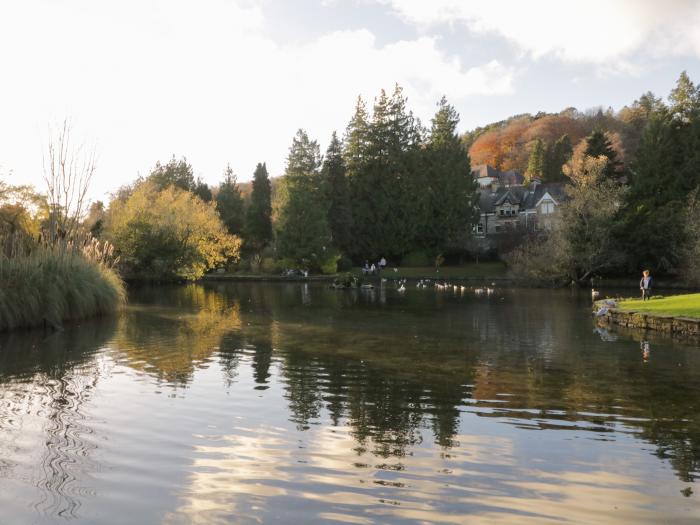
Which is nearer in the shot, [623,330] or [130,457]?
[130,457]

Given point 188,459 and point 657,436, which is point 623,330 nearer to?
point 657,436

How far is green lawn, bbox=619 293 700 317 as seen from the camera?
68.3 feet

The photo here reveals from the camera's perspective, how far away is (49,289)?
19.2 m

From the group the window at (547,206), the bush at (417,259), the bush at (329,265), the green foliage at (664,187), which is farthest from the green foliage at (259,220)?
the green foliage at (664,187)

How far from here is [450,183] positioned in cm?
6994

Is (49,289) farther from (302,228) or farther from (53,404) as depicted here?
(302,228)

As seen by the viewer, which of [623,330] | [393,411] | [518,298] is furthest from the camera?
[518,298]

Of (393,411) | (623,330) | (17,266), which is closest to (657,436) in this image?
(393,411)

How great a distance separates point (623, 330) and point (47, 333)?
1995cm

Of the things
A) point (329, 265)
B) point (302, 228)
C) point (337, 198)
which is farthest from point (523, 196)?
point (302, 228)

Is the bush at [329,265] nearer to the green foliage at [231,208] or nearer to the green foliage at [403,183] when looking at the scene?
the green foliage at [403,183]

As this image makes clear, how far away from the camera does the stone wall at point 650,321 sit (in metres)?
19.2

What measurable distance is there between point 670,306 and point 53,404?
22.1 meters

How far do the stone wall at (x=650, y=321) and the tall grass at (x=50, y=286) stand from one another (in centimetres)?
2018
